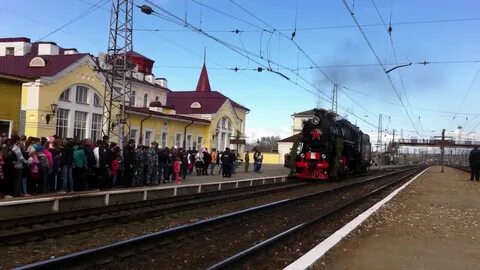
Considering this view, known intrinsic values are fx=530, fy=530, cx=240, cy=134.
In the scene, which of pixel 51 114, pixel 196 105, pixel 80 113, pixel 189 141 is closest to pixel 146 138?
pixel 80 113

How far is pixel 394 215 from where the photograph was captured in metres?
14.2

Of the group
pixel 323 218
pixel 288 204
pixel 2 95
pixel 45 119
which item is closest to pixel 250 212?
pixel 323 218

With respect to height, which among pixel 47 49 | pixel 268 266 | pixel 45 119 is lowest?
pixel 268 266

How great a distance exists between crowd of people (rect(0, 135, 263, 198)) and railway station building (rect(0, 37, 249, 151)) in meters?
5.60

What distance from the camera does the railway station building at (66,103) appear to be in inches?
922

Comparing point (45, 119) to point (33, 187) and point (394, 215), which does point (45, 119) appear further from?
point (394, 215)

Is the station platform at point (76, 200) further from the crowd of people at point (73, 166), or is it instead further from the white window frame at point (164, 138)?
the white window frame at point (164, 138)

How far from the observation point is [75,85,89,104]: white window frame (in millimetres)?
37406

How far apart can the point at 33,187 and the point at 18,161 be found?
74.0 inches

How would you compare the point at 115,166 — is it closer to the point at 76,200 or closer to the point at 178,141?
the point at 76,200

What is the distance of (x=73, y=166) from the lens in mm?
17016

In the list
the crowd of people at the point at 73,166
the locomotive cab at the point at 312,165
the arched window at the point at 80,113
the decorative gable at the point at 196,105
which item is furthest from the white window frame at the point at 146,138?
the crowd of people at the point at 73,166

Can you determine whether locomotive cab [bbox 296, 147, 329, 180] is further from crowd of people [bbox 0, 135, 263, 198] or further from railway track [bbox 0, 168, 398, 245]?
railway track [bbox 0, 168, 398, 245]

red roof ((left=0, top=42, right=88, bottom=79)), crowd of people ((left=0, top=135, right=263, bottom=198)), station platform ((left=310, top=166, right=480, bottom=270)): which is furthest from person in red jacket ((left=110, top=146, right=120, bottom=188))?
red roof ((left=0, top=42, right=88, bottom=79))
